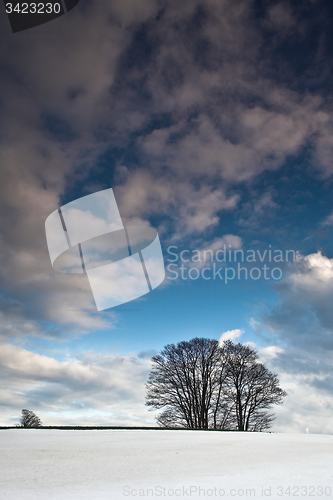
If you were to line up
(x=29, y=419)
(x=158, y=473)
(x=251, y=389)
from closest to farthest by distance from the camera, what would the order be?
(x=158, y=473) → (x=251, y=389) → (x=29, y=419)

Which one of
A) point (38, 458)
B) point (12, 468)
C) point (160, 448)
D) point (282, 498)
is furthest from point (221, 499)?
point (160, 448)

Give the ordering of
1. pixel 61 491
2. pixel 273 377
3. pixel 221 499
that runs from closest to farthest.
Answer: pixel 221 499 → pixel 61 491 → pixel 273 377

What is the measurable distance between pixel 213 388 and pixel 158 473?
2928 cm

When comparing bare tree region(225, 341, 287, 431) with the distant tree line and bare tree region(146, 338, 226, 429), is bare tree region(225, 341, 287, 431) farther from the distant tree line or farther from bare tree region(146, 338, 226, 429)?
the distant tree line

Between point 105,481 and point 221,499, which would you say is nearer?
point 221,499

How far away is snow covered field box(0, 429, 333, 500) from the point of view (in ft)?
19.5

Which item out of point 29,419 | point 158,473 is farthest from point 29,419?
point 158,473

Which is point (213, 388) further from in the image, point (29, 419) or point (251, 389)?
point (29, 419)

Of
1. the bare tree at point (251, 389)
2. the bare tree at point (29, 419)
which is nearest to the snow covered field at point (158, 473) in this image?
the bare tree at point (251, 389)

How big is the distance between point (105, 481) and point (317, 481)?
13.1 feet

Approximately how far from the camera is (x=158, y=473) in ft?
24.7

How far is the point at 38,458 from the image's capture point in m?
9.36

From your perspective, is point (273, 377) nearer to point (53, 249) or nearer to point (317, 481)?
point (53, 249)

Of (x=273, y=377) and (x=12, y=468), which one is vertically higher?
(x=273, y=377)
